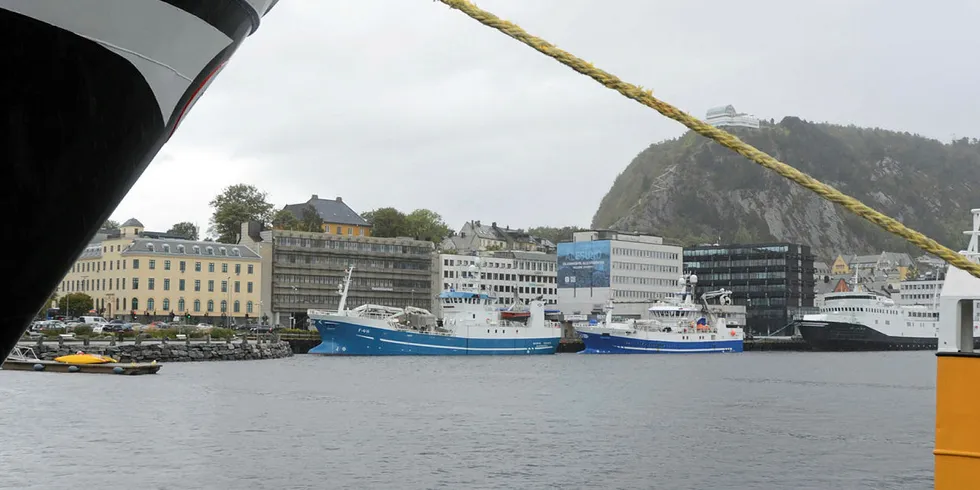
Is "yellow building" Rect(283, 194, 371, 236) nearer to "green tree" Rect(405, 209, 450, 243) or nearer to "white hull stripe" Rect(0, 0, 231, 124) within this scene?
"green tree" Rect(405, 209, 450, 243)

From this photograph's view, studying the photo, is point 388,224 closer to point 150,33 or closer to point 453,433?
point 453,433

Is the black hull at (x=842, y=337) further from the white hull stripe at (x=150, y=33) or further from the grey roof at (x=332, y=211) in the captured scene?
the white hull stripe at (x=150, y=33)

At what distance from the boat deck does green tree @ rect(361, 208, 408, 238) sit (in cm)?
8974

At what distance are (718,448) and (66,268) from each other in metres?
25.0

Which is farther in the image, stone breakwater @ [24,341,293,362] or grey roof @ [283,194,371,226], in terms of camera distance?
grey roof @ [283,194,371,226]

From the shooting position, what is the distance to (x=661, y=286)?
156m

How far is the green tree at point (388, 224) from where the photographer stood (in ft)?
493

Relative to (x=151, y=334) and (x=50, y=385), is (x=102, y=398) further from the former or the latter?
(x=151, y=334)

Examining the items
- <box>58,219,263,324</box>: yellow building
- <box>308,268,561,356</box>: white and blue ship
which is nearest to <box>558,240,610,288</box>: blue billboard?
<box>308,268,561,356</box>: white and blue ship

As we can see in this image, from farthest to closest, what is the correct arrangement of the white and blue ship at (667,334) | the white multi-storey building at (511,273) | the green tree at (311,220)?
the white multi-storey building at (511,273)
the green tree at (311,220)
the white and blue ship at (667,334)

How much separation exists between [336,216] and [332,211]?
128cm

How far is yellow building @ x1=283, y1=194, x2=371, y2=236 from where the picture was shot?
143375 millimetres

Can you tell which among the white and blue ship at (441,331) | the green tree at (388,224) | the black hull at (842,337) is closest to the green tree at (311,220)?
the green tree at (388,224)

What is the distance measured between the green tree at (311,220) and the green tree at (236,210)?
456 centimetres
